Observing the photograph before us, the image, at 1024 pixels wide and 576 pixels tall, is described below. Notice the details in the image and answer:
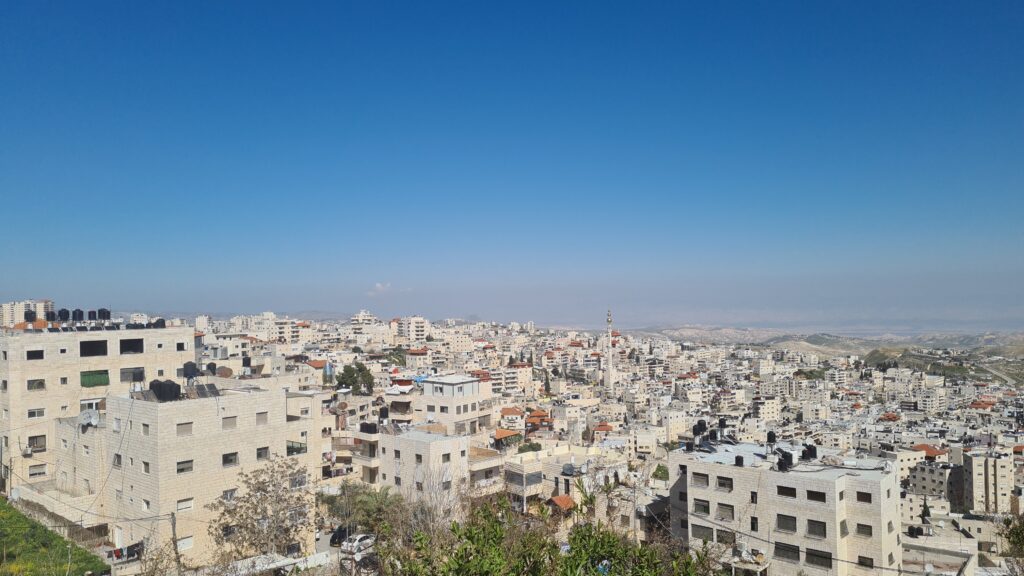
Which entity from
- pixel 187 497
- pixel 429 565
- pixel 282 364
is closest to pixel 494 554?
pixel 429 565

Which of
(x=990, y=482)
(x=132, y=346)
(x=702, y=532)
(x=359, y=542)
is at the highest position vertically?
(x=132, y=346)

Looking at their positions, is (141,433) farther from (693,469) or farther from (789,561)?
(789,561)

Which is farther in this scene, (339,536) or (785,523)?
(339,536)

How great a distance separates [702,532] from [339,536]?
967 cm

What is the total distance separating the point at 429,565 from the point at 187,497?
8.22 meters

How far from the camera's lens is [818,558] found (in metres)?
15.2

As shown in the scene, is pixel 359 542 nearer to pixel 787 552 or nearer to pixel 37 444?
pixel 787 552

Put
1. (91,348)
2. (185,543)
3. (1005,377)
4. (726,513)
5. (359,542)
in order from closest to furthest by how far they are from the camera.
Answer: (185,543) < (726,513) < (359,542) < (91,348) < (1005,377)

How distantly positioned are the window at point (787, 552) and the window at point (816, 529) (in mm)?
509

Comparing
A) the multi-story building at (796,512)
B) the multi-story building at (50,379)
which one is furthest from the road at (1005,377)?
the multi-story building at (50,379)

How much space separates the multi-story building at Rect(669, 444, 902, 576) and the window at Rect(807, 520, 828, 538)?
20 millimetres

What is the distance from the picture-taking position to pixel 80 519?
16.2m

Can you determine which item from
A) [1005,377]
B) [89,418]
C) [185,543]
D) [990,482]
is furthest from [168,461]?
[1005,377]

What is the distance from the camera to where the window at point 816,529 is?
49.9 feet
